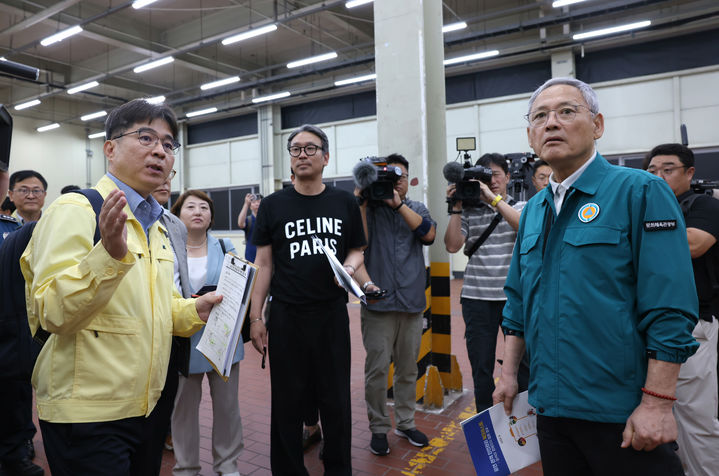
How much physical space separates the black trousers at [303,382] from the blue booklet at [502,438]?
3.24ft

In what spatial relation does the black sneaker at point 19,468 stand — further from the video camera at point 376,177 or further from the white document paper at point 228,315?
the video camera at point 376,177

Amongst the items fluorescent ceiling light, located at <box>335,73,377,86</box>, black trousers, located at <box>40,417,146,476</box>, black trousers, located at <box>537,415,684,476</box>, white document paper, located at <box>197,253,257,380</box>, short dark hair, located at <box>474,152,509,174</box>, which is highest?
fluorescent ceiling light, located at <box>335,73,377,86</box>

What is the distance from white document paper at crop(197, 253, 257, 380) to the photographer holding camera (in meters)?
1.93

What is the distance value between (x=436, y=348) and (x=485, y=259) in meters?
1.19

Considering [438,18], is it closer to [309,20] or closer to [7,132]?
[7,132]

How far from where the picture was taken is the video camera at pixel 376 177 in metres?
3.16

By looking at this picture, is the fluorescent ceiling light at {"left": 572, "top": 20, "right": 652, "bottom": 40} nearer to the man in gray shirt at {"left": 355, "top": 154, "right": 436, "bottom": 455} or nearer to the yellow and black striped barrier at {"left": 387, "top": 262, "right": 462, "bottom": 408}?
the yellow and black striped barrier at {"left": 387, "top": 262, "right": 462, "bottom": 408}

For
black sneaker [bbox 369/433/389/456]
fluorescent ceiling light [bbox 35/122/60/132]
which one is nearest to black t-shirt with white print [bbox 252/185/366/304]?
black sneaker [bbox 369/433/389/456]

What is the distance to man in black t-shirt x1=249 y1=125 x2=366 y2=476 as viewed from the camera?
2525mm

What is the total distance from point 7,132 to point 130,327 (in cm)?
81

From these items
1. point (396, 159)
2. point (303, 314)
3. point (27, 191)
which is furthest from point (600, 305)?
point (27, 191)

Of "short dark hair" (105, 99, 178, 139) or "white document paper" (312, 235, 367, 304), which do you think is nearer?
"short dark hair" (105, 99, 178, 139)

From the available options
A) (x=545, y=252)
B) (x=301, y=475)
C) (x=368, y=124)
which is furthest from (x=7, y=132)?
(x=368, y=124)

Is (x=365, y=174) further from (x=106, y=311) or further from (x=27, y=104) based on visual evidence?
(x=27, y=104)
